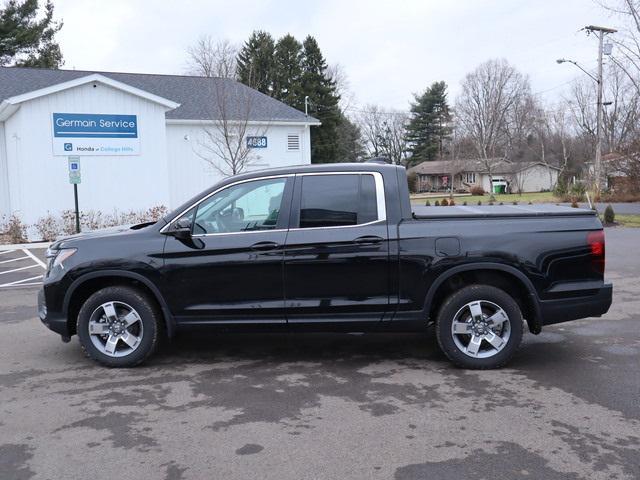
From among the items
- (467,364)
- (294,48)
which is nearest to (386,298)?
(467,364)

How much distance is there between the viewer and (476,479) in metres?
3.50

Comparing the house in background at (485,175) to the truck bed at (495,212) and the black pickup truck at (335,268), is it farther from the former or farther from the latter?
the black pickup truck at (335,268)

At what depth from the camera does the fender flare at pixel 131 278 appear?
18.1 ft

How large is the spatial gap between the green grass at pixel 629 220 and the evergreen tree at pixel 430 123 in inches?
2146

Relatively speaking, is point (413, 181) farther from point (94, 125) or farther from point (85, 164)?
point (85, 164)

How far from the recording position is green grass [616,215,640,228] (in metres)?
23.2

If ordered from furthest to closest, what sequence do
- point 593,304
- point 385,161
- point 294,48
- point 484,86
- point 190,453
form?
point 484,86, point 294,48, point 385,161, point 593,304, point 190,453

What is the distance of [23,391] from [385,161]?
396cm

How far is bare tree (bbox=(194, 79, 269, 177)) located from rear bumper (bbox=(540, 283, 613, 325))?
62.0 feet

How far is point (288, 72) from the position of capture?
2219 inches

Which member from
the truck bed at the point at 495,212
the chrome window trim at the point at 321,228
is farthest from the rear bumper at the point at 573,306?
the chrome window trim at the point at 321,228

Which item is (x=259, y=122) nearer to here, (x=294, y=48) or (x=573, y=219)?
(x=573, y=219)

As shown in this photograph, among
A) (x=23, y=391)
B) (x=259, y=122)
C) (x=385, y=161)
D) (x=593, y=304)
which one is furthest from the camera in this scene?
(x=259, y=122)

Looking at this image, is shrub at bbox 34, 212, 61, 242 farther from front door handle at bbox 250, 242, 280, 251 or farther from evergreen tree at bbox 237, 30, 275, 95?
evergreen tree at bbox 237, 30, 275, 95
